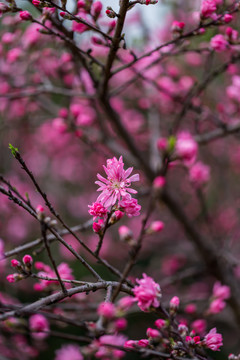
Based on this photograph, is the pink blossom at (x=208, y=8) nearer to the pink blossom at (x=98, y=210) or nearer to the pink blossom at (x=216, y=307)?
the pink blossom at (x=98, y=210)

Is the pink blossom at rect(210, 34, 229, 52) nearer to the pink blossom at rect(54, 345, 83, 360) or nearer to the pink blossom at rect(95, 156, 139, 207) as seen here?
the pink blossom at rect(95, 156, 139, 207)

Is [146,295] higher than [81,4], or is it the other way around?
[81,4]

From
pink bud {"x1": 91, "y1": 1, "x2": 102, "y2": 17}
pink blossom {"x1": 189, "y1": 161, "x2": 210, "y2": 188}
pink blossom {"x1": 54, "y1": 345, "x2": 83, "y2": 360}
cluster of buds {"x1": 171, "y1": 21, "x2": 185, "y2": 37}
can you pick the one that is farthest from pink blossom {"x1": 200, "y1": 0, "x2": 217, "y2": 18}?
pink blossom {"x1": 54, "y1": 345, "x2": 83, "y2": 360}

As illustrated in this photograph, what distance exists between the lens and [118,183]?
147cm

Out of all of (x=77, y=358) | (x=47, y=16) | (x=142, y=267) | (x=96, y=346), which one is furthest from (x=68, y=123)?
(x=142, y=267)

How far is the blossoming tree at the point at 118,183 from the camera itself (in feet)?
4.21

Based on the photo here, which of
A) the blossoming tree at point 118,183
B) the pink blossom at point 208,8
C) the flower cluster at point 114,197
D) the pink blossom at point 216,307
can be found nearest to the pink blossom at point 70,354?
the blossoming tree at point 118,183

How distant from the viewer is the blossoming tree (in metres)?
1.28

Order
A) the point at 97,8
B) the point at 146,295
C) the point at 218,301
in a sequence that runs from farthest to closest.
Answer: the point at 218,301, the point at 97,8, the point at 146,295

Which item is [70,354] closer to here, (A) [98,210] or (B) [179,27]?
(A) [98,210]

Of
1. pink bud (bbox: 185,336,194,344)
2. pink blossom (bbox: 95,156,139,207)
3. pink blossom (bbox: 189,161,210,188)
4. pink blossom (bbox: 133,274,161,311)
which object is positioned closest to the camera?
pink blossom (bbox: 133,274,161,311)

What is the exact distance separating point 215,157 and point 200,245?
2167mm

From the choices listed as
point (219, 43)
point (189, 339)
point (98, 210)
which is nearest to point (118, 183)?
point (98, 210)

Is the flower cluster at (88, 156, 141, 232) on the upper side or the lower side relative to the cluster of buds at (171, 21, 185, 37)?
lower
